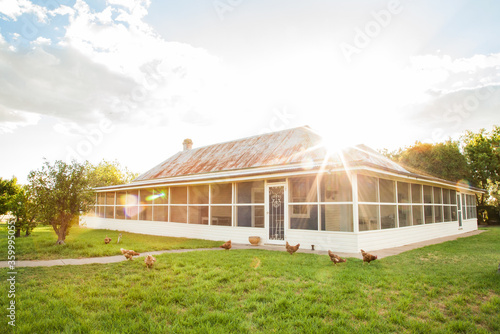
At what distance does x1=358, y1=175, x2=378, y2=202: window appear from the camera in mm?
10102

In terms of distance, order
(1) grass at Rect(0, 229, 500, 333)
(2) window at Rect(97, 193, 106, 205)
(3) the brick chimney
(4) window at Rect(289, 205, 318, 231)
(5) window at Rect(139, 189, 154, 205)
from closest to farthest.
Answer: (1) grass at Rect(0, 229, 500, 333) < (4) window at Rect(289, 205, 318, 231) < (5) window at Rect(139, 189, 154, 205) < (2) window at Rect(97, 193, 106, 205) < (3) the brick chimney

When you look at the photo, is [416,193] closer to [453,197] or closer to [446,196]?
[446,196]

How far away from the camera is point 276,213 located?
1156 centimetres

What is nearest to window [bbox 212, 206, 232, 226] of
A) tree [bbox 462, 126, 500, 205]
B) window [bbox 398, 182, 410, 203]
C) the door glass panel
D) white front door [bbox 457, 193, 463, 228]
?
the door glass panel

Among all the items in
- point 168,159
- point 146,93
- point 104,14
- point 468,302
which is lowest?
point 468,302

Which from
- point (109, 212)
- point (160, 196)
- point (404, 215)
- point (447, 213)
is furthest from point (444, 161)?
point (109, 212)

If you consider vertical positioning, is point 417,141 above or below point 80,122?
above

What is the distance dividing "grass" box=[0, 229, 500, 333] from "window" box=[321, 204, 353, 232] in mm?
2686

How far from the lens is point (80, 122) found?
51.9ft

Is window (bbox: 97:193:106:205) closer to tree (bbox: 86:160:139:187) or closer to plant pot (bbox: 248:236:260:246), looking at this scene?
plant pot (bbox: 248:236:260:246)

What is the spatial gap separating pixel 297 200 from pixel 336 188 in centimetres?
155

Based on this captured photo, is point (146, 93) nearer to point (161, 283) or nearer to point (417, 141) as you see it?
point (161, 283)

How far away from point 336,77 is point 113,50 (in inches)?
341

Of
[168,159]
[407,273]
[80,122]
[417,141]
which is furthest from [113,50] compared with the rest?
[417,141]
